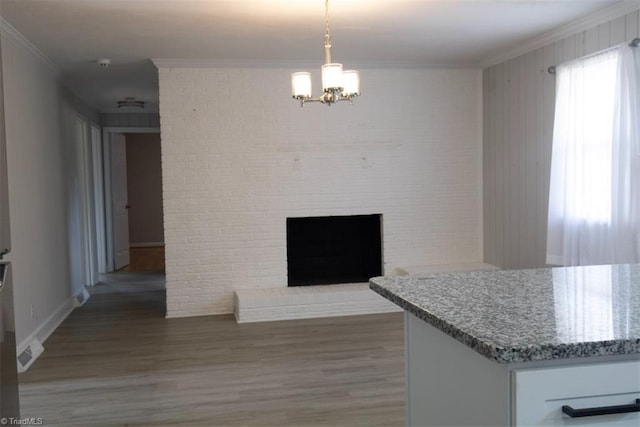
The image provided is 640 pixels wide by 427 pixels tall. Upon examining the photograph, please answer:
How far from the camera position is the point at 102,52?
503 cm

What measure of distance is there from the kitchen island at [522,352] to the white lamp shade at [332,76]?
69.1 inches

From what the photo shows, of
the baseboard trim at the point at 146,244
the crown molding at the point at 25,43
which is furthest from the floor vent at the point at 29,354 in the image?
the baseboard trim at the point at 146,244

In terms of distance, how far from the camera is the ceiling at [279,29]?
3.83 m

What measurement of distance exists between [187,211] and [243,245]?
0.63 m

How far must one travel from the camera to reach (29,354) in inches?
164

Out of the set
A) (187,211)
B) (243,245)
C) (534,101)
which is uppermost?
(534,101)

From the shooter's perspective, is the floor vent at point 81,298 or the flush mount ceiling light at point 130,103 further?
the flush mount ceiling light at point 130,103

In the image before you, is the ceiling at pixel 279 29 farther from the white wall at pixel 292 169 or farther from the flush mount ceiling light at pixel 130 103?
the flush mount ceiling light at pixel 130 103

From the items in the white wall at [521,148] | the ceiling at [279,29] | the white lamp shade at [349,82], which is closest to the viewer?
the white lamp shade at [349,82]

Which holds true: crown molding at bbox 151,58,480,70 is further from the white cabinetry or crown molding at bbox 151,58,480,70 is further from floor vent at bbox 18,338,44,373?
the white cabinetry

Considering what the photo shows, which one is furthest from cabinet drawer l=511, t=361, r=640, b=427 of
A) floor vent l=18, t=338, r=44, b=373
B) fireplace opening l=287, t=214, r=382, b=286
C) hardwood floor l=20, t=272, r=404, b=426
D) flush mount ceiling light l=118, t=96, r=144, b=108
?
flush mount ceiling light l=118, t=96, r=144, b=108

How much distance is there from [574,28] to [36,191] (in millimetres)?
4529

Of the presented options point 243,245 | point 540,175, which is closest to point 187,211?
point 243,245

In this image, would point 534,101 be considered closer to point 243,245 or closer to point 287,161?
point 287,161
